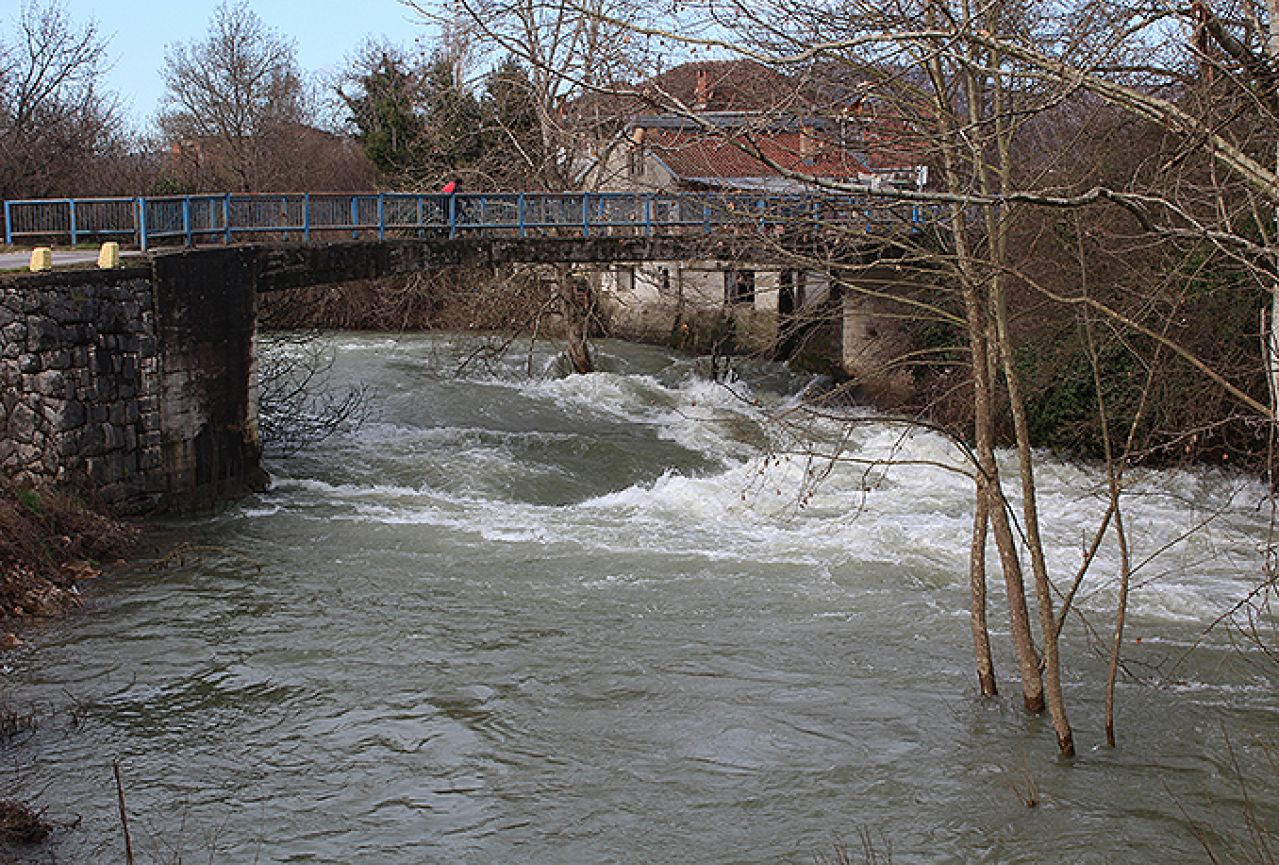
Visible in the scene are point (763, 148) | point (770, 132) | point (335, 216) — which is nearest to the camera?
point (770, 132)

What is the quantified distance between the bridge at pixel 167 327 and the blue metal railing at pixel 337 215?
36 mm

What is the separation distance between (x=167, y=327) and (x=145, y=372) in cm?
63

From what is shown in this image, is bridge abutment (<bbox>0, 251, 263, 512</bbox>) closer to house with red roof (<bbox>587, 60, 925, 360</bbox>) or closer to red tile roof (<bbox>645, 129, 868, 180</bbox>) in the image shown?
house with red roof (<bbox>587, 60, 925, 360</bbox>)

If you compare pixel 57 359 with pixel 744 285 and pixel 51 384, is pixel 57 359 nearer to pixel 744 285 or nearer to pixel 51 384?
pixel 51 384

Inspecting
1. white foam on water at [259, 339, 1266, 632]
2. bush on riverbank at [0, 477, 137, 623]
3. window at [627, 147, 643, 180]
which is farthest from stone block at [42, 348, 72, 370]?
window at [627, 147, 643, 180]

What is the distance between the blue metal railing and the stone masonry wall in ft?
4.97

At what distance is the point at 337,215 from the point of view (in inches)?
766

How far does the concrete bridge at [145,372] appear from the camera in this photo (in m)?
13.7

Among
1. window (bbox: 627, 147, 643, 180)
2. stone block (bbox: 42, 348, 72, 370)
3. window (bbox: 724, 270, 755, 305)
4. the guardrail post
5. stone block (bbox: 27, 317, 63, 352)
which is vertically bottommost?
stone block (bbox: 42, 348, 72, 370)

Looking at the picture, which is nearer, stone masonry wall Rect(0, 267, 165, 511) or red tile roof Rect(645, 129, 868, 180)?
red tile roof Rect(645, 129, 868, 180)

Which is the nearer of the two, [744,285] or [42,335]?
[42,335]

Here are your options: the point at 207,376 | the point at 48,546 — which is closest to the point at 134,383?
the point at 207,376

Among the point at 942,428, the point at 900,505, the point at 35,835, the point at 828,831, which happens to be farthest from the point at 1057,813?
the point at 900,505

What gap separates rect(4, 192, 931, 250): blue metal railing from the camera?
55.1 ft
